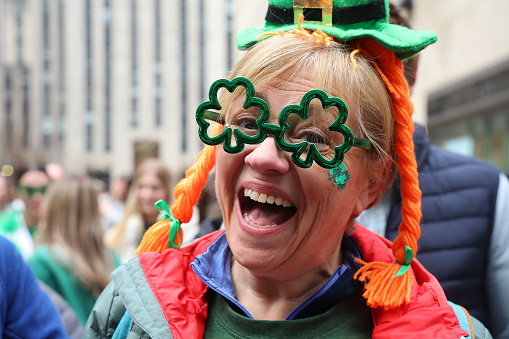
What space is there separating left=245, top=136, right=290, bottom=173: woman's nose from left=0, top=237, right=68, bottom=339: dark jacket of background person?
0.88m

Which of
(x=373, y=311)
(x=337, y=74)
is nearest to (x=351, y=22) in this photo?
(x=337, y=74)

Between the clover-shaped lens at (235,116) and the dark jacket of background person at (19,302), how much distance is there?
78 centimetres

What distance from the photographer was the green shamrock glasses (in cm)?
157

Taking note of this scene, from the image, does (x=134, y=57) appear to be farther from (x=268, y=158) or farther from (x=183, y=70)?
(x=268, y=158)

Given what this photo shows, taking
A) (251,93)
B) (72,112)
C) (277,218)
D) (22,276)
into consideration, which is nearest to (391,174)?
(277,218)

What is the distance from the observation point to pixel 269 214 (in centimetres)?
167

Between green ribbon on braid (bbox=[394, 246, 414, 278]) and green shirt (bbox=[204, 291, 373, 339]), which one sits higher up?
green ribbon on braid (bbox=[394, 246, 414, 278])

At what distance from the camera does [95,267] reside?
13.3 ft

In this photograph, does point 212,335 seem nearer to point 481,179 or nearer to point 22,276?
point 22,276

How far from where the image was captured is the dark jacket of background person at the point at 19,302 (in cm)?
195

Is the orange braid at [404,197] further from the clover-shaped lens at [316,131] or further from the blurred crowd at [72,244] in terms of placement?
the blurred crowd at [72,244]

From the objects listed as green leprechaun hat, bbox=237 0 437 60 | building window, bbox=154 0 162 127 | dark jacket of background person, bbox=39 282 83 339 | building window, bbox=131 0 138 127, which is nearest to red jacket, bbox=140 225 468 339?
green leprechaun hat, bbox=237 0 437 60

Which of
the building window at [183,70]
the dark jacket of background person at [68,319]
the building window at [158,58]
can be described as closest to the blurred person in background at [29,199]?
the dark jacket of background person at [68,319]

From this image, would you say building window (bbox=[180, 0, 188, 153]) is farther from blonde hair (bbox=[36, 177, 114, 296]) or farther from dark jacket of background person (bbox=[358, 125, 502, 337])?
dark jacket of background person (bbox=[358, 125, 502, 337])
